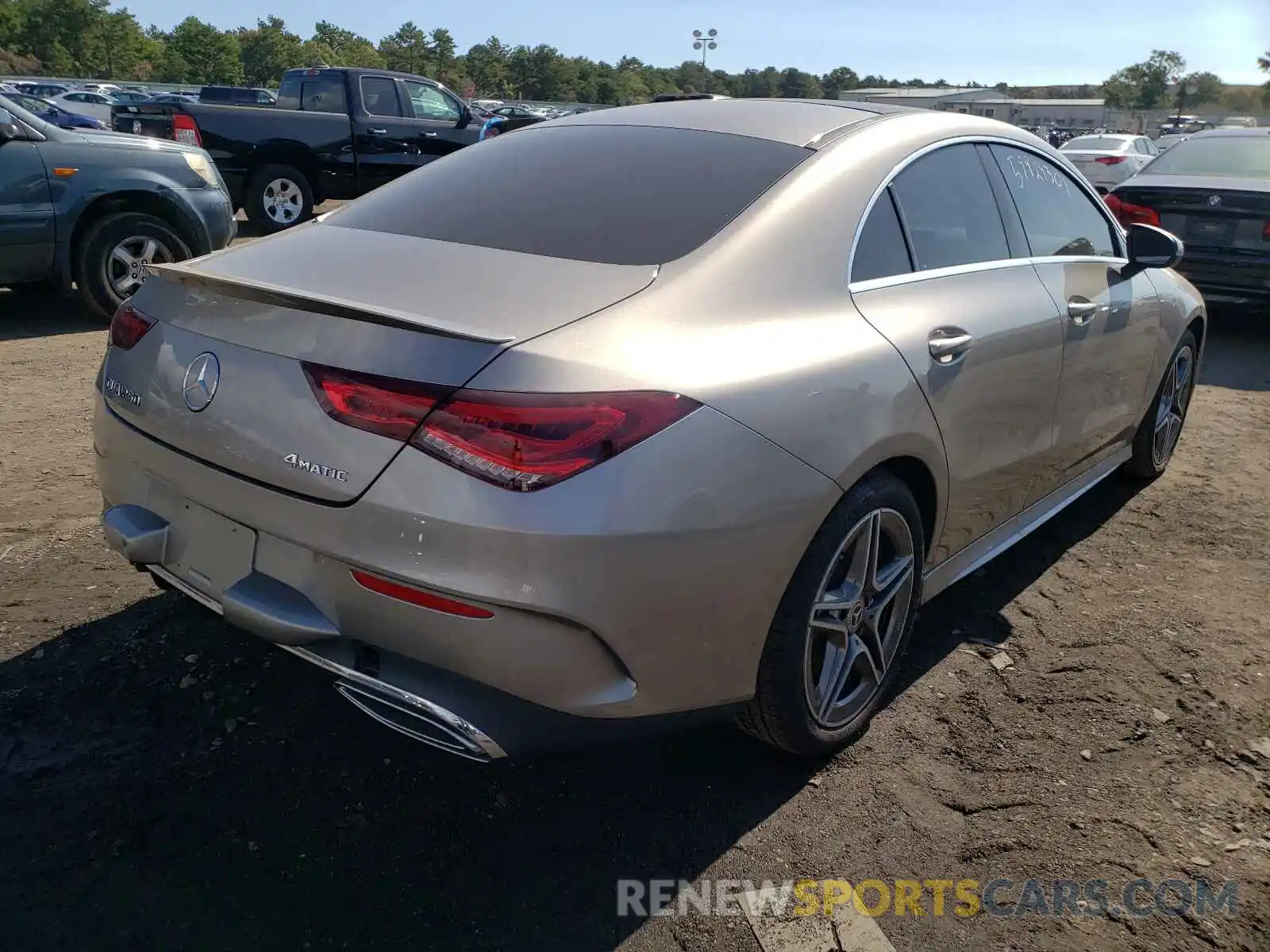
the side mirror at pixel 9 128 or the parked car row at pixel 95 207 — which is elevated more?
the side mirror at pixel 9 128

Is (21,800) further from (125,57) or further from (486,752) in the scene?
(125,57)

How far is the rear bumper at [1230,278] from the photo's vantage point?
764cm

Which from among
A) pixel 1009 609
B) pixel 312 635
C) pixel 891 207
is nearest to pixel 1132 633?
pixel 1009 609

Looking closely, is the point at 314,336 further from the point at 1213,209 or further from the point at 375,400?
the point at 1213,209

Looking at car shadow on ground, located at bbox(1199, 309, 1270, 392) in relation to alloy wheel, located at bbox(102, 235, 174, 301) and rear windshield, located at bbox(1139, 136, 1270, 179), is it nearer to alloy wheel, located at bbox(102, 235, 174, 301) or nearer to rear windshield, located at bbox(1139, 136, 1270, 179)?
rear windshield, located at bbox(1139, 136, 1270, 179)

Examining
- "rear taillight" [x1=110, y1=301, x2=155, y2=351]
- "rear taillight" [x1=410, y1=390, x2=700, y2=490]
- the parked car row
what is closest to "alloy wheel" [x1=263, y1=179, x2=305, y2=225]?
the parked car row

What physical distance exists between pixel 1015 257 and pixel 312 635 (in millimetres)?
2499

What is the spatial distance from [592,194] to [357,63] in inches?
3481

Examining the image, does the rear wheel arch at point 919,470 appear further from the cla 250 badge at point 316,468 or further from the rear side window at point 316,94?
the rear side window at point 316,94

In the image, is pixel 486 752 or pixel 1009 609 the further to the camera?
pixel 1009 609

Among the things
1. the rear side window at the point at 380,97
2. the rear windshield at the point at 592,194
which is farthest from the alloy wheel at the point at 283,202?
the rear windshield at the point at 592,194

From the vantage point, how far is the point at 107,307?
7.12m

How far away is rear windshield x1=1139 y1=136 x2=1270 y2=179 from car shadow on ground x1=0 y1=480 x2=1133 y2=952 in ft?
26.2

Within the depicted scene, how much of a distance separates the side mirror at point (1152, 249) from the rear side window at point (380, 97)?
10.6 metres
